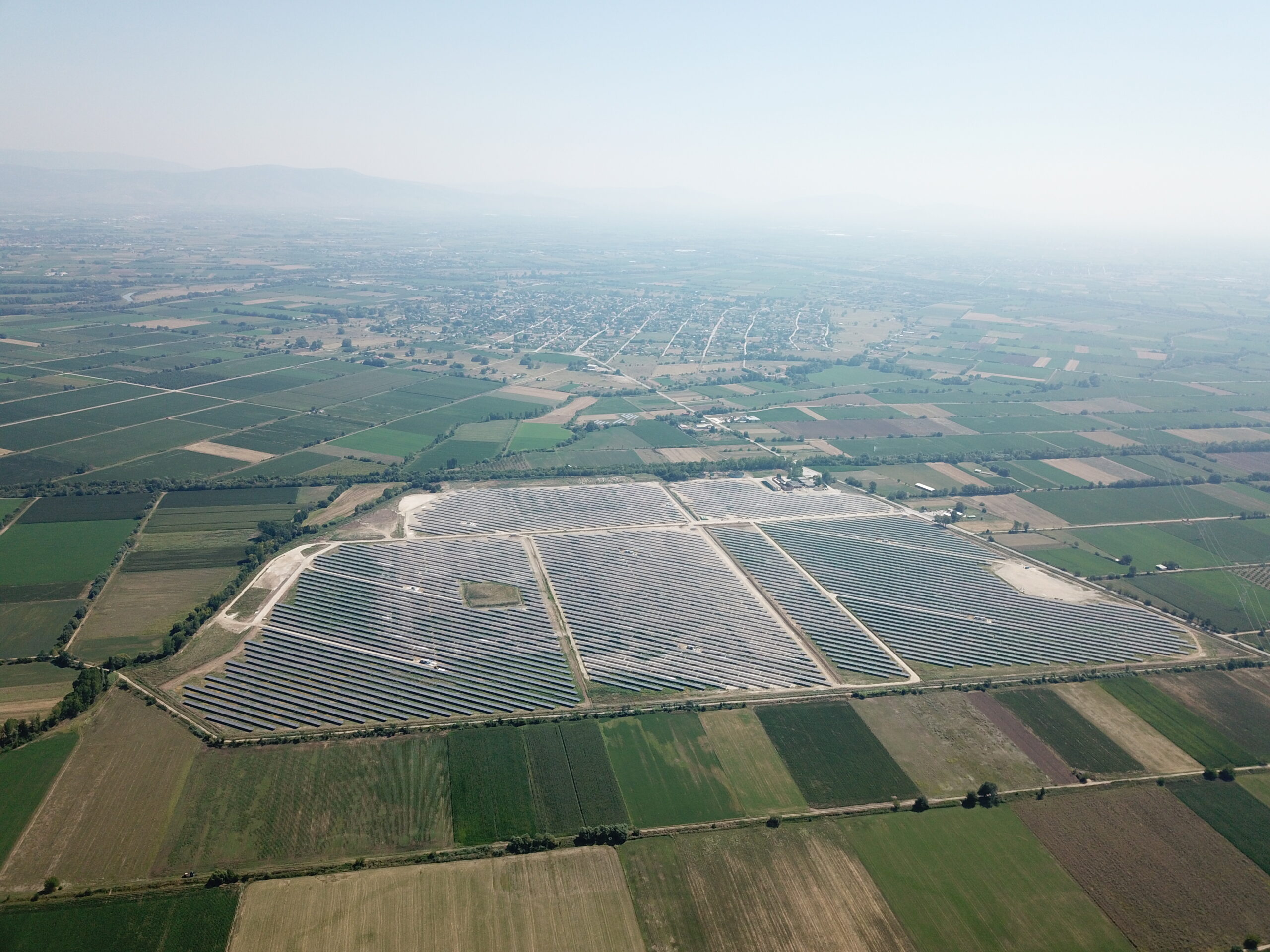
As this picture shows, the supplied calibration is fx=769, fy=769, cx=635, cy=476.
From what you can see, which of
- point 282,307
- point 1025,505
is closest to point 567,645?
point 1025,505

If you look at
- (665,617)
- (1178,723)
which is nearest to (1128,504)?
(1178,723)

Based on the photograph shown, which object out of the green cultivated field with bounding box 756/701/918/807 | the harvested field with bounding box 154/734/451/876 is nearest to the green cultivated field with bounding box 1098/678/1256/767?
the green cultivated field with bounding box 756/701/918/807

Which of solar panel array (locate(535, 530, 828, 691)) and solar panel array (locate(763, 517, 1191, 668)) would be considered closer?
solar panel array (locate(535, 530, 828, 691))

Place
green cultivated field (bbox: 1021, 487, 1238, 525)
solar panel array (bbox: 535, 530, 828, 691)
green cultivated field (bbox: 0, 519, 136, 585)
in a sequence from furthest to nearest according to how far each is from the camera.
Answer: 1. green cultivated field (bbox: 1021, 487, 1238, 525)
2. green cultivated field (bbox: 0, 519, 136, 585)
3. solar panel array (bbox: 535, 530, 828, 691)

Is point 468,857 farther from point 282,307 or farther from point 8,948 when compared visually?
point 282,307

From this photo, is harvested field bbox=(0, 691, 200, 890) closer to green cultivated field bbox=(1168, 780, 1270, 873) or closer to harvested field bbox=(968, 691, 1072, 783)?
harvested field bbox=(968, 691, 1072, 783)

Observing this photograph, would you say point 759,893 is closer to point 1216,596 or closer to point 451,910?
point 451,910

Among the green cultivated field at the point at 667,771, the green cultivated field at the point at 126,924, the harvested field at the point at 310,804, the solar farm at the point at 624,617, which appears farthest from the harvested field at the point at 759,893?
the green cultivated field at the point at 126,924
